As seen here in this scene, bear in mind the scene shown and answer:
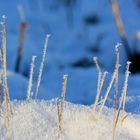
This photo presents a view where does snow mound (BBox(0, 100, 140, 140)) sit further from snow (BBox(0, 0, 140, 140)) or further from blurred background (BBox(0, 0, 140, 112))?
blurred background (BBox(0, 0, 140, 112))

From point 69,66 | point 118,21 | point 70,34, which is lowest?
point 69,66

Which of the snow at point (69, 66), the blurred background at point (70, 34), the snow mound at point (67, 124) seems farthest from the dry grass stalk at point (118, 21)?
the snow mound at point (67, 124)

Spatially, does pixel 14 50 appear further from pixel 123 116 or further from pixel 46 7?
pixel 123 116

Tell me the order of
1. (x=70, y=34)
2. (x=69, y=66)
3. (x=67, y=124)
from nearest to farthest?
(x=67, y=124) → (x=69, y=66) → (x=70, y=34)

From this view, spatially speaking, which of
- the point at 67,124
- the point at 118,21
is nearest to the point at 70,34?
the point at 118,21

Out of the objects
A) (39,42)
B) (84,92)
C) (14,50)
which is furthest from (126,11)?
(84,92)

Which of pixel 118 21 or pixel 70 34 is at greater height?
pixel 118 21

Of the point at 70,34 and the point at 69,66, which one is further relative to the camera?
the point at 70,34

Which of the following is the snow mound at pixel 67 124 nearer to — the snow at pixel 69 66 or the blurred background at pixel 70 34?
the snow at pixel 69 66

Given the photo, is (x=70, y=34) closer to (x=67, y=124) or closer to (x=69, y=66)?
(x=69, y=66)
